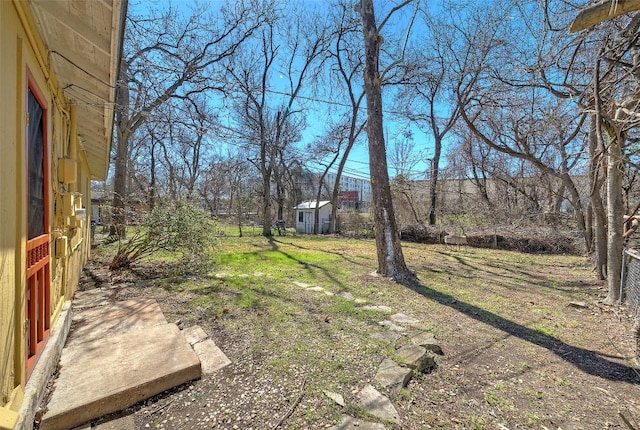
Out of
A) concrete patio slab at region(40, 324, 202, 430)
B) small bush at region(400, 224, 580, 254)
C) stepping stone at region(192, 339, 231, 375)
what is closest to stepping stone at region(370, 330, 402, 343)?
stepping stone at region(192, 339, 231, 375)

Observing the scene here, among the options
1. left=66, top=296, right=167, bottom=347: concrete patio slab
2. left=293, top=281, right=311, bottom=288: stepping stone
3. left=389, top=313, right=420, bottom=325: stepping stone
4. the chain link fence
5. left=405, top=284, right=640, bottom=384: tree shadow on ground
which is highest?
the chain link fence

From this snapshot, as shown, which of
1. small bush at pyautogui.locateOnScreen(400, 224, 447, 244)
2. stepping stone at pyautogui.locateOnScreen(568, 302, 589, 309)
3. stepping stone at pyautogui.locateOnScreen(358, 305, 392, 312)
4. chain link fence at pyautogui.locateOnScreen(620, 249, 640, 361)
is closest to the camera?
chain link fence at pyautogui.locateOnScreen(620, 249, 640, 361)

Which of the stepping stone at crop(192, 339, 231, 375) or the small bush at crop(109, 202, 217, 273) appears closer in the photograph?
the stepping stone at crop(192, 339, 231, 375)

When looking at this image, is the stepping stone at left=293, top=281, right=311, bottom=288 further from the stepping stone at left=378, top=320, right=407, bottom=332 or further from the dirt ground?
the stepping stone at left=378, top=320, right=407, bottom=332

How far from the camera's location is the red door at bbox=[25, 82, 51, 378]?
6.11 ft

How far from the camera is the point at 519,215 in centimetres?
1304

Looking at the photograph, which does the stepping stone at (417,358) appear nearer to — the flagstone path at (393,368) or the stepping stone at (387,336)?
the flagstone path at (393,368)

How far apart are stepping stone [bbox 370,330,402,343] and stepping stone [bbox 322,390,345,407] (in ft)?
3.27

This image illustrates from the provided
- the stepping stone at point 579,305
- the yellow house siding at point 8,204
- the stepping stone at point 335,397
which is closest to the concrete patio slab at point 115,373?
the yellow house siding at point 8,204

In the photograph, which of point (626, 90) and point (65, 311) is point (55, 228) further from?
point (626, 90)

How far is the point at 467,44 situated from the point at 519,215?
8932 millimetres

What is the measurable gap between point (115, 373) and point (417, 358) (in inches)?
89.0

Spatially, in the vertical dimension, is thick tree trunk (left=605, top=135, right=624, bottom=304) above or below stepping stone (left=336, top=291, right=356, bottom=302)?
above

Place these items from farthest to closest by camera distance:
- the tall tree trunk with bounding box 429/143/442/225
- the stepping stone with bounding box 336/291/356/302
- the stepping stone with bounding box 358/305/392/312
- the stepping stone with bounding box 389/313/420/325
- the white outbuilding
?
the white outbuilding → the tall tree trunk with bounding box 429/143/442/225 → the stepping stone with bounding box 336/291/356/302 → the stepping stone with bounding box 358/305/392/312 → the stepping stone with bounding box 389/313/420/325
